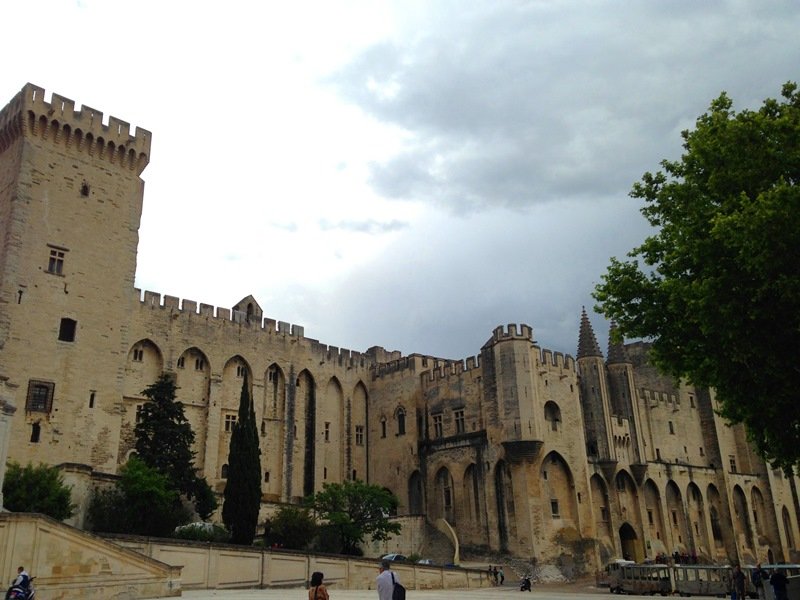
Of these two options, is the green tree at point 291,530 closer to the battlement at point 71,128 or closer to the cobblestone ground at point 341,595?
the cobblestone ground at point 341,595

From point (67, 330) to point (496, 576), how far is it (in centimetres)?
2169

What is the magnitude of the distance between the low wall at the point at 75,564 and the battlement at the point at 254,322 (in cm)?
2042

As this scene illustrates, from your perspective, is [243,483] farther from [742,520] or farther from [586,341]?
[742,520]

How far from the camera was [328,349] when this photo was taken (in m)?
45.5

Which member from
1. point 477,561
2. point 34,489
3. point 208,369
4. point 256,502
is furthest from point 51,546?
point 477,561

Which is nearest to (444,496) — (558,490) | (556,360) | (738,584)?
(558,490)

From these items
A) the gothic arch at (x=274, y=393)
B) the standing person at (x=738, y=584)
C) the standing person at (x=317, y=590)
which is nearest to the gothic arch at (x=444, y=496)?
the gothic arch at (x=274, y=393)

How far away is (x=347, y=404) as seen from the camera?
4547 cm

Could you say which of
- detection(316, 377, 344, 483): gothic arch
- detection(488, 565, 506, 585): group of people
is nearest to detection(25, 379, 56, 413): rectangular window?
detection(316, 377, 344, 483): gothic arch

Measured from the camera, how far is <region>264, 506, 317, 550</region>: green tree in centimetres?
3008

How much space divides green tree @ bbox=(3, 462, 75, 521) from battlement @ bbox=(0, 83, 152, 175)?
1519 centimetres

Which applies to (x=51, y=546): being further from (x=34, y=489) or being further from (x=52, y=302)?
(x=52, y=302)

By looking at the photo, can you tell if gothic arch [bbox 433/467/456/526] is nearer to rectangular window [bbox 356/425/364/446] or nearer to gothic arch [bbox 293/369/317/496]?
rectangular window [bbox 356/425/364/446]

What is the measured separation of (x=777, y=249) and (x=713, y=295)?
1518 millimetres
